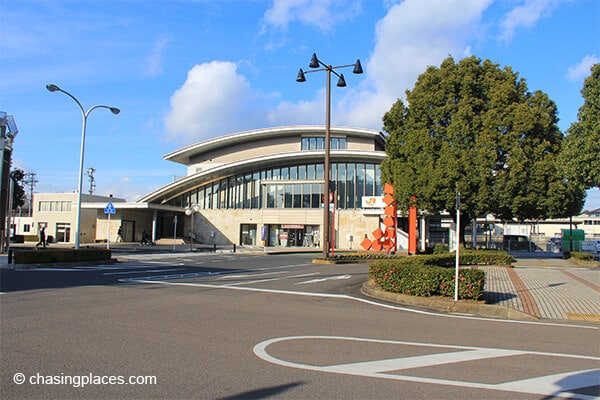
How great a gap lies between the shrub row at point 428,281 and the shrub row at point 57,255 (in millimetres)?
14605

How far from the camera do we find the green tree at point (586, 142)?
19734 mm

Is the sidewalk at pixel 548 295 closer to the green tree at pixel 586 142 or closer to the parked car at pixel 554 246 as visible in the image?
the green tree at pixel 586 142

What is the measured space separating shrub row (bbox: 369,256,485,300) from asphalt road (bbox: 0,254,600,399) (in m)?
1.21

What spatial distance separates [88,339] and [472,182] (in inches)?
858

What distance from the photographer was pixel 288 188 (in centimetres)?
5238

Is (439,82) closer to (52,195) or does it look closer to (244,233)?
(244,233)

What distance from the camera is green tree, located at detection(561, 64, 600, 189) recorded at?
777 inches

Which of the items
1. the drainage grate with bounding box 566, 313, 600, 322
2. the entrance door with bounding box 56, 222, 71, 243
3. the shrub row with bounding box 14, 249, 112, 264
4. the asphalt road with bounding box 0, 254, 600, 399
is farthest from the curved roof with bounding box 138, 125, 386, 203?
the asphalt road with bounding box 0, 254, 600, 399

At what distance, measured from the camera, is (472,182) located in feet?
81.0

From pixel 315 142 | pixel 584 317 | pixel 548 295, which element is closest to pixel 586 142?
pixel 548 295

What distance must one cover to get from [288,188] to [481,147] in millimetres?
29816

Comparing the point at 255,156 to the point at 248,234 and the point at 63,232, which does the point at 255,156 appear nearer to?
the point at 248,234

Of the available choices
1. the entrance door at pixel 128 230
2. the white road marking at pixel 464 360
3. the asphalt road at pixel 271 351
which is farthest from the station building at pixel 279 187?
the white road marking at pixel 464 360

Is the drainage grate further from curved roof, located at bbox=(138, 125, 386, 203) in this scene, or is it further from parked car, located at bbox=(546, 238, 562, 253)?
parked car, located at bbox=(546, 238, 562, 253)
